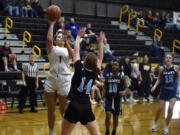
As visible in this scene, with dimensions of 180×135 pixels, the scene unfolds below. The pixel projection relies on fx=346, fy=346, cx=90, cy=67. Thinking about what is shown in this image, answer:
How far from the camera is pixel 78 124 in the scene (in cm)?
978

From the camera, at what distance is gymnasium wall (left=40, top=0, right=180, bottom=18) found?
23.0 m

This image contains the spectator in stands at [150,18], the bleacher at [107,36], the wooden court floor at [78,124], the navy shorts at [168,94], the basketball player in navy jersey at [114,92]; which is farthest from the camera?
the spectator in stands at [150,18]

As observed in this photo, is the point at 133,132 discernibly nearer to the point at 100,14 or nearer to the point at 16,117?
the point at 16,117

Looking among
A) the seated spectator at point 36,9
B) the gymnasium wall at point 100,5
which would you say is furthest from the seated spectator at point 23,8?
the gymnasium wall at point 100,5

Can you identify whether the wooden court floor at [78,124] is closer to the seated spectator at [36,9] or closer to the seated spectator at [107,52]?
the seated spectator at [107,52]

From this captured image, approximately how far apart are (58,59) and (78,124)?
11.9ft

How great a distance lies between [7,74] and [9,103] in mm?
1195

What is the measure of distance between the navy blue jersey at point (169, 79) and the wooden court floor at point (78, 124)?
115cm

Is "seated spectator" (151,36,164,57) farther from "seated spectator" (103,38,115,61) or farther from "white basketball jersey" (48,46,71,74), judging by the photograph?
"white basketball jersey" (48,46,71,74)

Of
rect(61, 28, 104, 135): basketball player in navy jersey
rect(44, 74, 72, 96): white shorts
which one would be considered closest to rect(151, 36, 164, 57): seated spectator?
rect(44, 74, 72, 96): white shorts

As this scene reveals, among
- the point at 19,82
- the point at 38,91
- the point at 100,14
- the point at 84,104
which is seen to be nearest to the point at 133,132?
the point at 84,104

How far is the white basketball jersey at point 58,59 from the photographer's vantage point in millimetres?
6590

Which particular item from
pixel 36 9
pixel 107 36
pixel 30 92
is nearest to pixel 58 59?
pixel 30 92

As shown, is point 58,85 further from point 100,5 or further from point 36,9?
point 100,5
